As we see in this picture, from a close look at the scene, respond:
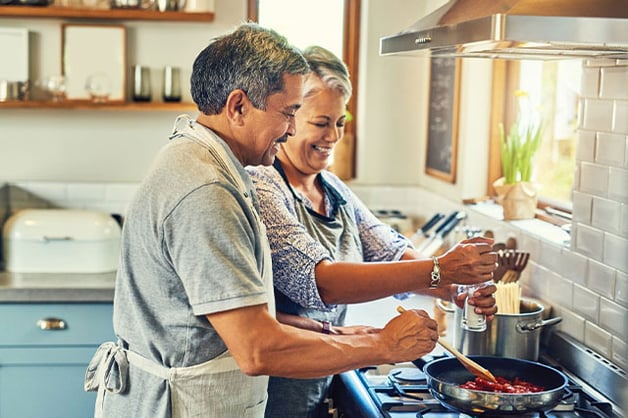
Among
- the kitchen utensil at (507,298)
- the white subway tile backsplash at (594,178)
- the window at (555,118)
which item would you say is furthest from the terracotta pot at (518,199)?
the kitchen utensil at (507,298)

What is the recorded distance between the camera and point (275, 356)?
1748 mm

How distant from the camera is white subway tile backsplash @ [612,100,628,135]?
91.9 inches

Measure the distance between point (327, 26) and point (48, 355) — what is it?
213 cm

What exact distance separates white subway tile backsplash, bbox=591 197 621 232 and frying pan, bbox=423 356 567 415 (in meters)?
0.43

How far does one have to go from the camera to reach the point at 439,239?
3.40 meters

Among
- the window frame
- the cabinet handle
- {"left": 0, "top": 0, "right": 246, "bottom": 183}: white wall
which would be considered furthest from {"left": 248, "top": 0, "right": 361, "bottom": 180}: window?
the cabinet handle

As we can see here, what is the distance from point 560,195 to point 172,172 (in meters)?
1.91

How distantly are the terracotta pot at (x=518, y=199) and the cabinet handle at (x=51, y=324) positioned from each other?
1852 millimetres

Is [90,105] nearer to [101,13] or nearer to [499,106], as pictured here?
[101,13]

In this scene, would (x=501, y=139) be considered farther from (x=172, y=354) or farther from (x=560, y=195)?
(x=172, y=354)

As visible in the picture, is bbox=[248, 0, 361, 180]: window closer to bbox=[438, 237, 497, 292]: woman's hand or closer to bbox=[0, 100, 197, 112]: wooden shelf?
bbox=[0, 100, 197, 112]: wooden shelf

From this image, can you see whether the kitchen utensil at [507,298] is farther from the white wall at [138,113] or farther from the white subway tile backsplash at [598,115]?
the white wall at [138,113]

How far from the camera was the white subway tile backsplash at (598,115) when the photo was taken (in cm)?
242

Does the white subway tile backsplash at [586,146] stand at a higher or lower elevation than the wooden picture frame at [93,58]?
lower
